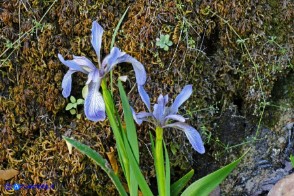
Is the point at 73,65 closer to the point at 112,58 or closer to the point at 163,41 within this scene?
the point at 112,58

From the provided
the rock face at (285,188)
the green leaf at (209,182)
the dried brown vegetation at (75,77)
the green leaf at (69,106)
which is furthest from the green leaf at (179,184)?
the green leaf at (69,106)

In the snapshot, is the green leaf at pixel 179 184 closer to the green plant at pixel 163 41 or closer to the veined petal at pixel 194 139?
the veined petal at pixel 194 139

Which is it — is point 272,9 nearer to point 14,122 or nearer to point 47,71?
point 47,71

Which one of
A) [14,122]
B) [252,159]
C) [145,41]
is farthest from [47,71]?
[252,159]

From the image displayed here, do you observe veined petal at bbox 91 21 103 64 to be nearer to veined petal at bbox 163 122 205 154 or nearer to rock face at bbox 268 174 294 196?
veined petal at bbox 163 122 205 154

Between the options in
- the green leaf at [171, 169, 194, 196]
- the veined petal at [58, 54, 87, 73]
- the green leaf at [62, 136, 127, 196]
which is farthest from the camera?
the green leaf at [171, 169, 194, 196]


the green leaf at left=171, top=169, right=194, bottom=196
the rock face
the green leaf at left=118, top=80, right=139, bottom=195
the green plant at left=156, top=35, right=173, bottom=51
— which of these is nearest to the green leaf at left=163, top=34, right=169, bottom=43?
the green plant at left=156, top=35, right=173, bottom=51

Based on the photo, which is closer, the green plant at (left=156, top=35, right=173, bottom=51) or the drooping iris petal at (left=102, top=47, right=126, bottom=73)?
the drooping iris petal at (left=102, top=47, right=126, bottom=73)

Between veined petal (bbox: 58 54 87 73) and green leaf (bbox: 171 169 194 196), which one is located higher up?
veined petal (bbox: 58 54 87 73)
